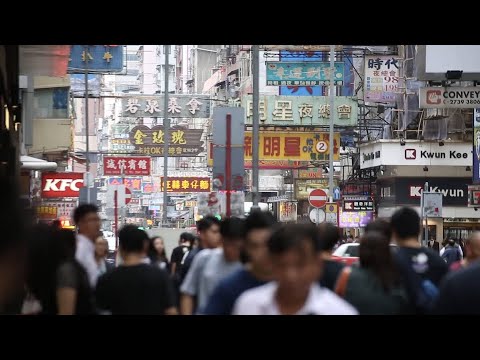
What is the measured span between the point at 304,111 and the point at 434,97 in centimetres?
1681

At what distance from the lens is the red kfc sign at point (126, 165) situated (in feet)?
156

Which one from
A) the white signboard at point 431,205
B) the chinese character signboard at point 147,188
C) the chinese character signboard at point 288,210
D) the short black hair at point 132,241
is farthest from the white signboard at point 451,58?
the chinese character signboard at point 147,188

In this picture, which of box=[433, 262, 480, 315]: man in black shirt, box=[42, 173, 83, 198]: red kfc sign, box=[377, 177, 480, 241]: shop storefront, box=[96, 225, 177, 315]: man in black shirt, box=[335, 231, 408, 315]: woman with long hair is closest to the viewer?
box=[433, 262, 480, 315]: man in black shirt

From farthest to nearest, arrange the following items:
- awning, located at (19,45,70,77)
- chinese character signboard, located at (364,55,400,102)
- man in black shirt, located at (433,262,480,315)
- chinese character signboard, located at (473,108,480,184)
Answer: chinese character signboard, located at (364,55,400,102), chinese character signboard, located at (473,108,480,184), awning, located at (19,45,70,77), man in black shirt, located at (433,262,480,315)

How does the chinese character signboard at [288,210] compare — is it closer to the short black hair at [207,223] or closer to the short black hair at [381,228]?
the short black hair at [207,223]

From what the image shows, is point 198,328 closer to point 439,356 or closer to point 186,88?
point 439,356

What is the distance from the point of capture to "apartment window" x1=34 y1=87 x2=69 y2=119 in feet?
133

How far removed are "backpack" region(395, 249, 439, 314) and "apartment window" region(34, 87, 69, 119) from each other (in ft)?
109

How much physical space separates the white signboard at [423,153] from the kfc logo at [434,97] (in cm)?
1462

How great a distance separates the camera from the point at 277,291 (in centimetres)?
512

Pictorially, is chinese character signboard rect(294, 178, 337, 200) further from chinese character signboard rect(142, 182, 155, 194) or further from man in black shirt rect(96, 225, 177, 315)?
man in black shirt rect(96, 225, 177, 315)

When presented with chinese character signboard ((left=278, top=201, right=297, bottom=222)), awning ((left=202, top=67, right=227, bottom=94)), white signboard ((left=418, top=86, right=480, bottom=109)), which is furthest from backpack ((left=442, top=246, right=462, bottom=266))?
awning ((left=202, top=67, right=227, bottom=94))

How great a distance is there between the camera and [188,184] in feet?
178
